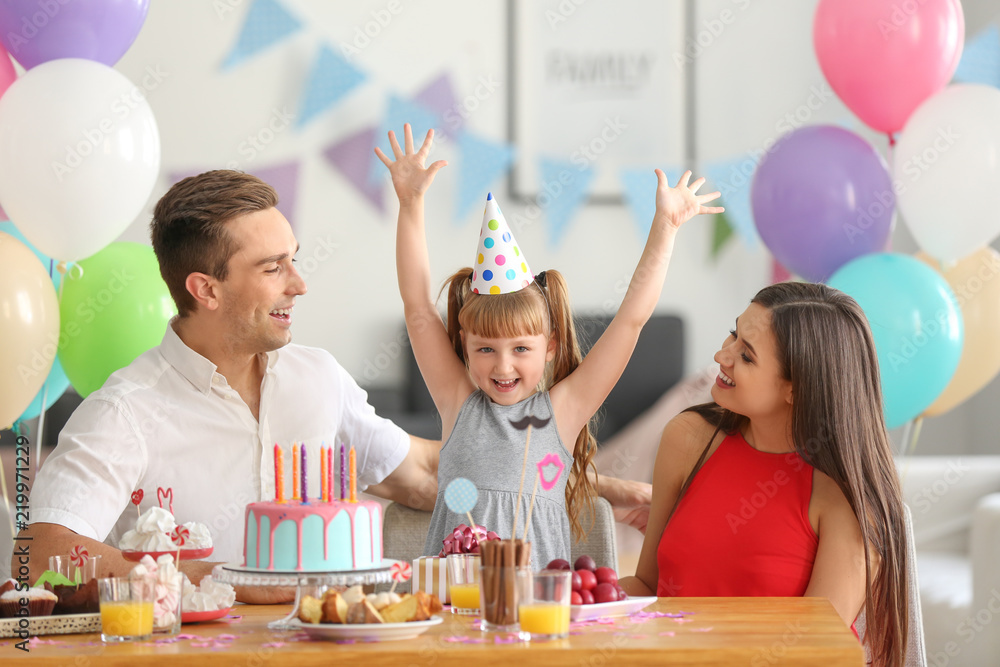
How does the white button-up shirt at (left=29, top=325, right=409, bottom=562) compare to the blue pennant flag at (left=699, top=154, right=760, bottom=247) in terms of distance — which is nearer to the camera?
the white button-up shirt at (left=29, top=325, right=409, bottom=562)

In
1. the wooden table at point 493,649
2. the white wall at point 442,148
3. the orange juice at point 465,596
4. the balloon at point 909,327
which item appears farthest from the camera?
the white wall at point 442,148

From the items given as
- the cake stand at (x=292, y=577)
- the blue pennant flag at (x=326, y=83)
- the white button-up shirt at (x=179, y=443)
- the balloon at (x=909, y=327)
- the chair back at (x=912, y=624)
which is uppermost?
the blue pennant flag at (x=326, y=83)

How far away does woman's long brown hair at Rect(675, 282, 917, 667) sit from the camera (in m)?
1.57

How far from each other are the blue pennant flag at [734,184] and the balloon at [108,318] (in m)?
2.70

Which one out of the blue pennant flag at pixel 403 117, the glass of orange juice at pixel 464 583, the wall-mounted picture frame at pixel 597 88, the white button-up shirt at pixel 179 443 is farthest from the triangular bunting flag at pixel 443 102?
the glass of orange juice at pixel 464 583

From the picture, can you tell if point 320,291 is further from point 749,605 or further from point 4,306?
point 749,605

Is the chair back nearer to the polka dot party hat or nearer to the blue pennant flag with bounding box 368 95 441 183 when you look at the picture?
the polka dot party hat

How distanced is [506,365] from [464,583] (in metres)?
0.53

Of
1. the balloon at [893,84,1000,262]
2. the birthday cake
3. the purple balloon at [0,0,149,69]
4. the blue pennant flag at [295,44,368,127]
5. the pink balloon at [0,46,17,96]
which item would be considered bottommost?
the birthday cake

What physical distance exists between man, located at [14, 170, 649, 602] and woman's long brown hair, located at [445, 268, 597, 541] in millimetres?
110

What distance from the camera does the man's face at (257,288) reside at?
6.10 ft

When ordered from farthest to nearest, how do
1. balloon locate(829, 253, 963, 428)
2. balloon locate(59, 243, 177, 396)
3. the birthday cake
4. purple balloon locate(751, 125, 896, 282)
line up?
purple balloon locate(751, 125, 896, 282) < balloon locate(829, 253, 963, 428) < balloon locate(59, 243, 177, 396) < the birthday cake

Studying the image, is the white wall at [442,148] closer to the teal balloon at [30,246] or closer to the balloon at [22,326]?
the teal balloon at [30,246]

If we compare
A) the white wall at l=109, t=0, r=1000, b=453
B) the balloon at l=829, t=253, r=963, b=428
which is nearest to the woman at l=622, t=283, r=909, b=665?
the balloon at l=829, t=253, r=963, b=428
